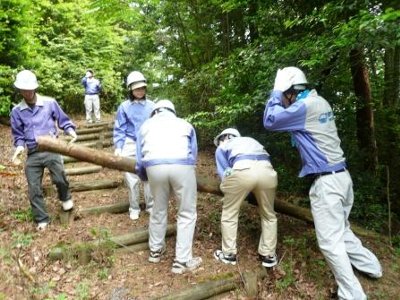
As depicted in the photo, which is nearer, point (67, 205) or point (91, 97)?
point (67, 205)

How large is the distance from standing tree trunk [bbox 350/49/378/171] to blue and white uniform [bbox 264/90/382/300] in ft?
10.7

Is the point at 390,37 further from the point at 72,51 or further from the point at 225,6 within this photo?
the point at 72,51

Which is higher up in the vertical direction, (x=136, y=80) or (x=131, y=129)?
(x=136, y=80)

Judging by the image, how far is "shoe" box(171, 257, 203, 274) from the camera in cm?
489

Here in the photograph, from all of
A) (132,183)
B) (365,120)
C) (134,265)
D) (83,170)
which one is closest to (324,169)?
(134,265)

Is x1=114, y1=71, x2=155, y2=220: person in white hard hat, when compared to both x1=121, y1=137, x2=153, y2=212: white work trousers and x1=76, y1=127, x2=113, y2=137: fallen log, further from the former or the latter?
x1=76, y1=127, x2=113, y2=137: fallen log

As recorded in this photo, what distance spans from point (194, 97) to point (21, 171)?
172 inches

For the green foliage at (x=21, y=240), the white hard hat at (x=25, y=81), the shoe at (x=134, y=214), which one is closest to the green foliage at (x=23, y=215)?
the green foliage at (x=21, y=240)

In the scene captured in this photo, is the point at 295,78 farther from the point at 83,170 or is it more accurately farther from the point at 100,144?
the point at 100,144

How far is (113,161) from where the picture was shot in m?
5.52

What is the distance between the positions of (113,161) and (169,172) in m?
1.26

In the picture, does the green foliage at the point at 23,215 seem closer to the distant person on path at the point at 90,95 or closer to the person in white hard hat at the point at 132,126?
the person in white hard hat at the point at 132,126

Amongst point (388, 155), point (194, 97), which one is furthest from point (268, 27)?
point (388, 155)

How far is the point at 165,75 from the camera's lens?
38.9 feet
